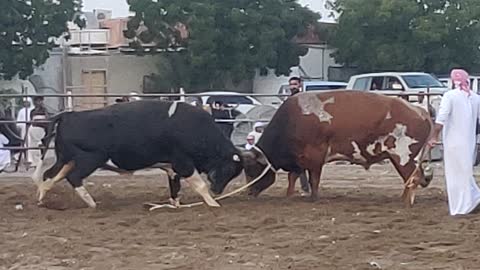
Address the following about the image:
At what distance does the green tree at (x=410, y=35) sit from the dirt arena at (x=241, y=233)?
92.4 ft

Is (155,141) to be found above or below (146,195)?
above

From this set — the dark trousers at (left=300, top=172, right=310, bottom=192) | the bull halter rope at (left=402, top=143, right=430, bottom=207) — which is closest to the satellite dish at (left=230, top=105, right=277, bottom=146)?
the dark trousers at (left=300, top=172, right=310, bottom=192)

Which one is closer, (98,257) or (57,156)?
(98,257)

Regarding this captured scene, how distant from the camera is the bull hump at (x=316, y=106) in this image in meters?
12.9

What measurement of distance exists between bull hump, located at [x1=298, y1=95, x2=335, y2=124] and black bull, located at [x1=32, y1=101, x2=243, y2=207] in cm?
118

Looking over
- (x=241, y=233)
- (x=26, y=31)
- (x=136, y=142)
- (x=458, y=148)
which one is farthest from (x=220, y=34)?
(x=241, y=233)

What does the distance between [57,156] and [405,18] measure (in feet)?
105

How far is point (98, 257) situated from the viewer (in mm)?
8758

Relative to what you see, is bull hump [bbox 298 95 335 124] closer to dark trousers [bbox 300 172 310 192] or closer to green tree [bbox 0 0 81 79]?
dark trousers [bbox 300 172 310 192]

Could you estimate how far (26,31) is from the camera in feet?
131

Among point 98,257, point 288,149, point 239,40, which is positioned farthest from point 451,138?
point 239,40

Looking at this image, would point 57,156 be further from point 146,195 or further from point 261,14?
point 261,14

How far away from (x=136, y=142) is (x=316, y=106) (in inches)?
88.5

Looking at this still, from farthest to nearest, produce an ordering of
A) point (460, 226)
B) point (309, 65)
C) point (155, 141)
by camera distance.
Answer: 1. point (309, 65)
2. point (155, 141)
3. point (460, 226)
